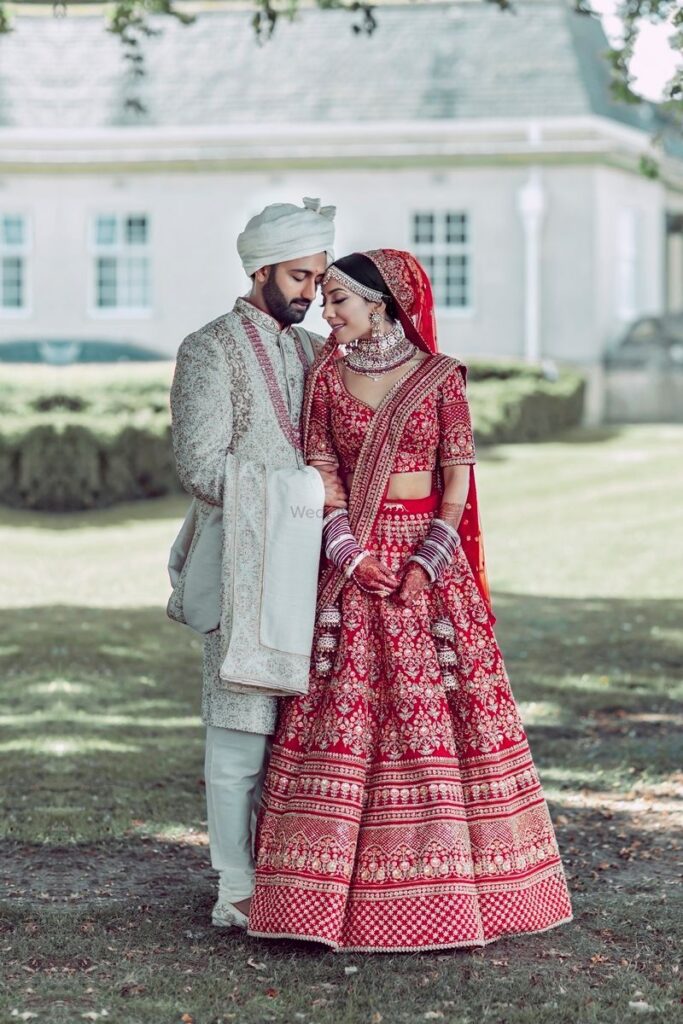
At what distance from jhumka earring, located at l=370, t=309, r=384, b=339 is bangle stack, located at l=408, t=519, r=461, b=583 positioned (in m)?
0.58

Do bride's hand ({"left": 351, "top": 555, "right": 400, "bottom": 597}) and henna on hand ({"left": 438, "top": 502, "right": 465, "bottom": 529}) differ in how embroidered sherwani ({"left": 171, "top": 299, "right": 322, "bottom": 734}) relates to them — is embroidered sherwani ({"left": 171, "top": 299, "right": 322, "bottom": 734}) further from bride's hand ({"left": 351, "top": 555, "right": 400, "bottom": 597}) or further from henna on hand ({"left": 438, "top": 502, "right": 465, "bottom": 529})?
henna on hand ({"left": 438, "top": 502, "right": 465, "bottom": 529})

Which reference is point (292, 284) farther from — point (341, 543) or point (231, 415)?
point (341, 543)

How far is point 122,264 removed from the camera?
23.3 metres

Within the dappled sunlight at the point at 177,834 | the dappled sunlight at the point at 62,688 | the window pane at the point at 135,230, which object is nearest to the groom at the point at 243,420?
the dappled sunlight at the point at 177,834

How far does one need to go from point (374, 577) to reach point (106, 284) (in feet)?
63.6

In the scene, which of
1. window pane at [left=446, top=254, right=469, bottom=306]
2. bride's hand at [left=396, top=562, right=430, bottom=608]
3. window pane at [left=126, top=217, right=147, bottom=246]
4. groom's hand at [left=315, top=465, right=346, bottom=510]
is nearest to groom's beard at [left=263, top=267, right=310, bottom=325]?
groom's hand at [left=315, top=465, right=346, bottom=510]

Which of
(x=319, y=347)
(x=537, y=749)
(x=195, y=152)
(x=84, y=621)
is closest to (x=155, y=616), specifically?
(x=84, y=621)

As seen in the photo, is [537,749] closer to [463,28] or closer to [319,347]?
[319,347]

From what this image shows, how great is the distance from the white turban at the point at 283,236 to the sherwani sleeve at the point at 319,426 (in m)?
0.38

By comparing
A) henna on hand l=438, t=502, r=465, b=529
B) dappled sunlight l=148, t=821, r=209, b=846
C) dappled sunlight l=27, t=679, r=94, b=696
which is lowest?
dappled sunlight l=148, t=821, r=209, b=846

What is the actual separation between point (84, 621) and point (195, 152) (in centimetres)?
1339

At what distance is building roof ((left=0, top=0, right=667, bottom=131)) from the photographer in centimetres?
2248

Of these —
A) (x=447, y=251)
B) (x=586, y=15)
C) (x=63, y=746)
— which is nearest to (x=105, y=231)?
(x=447, y=251)

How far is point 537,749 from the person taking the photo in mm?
7562
